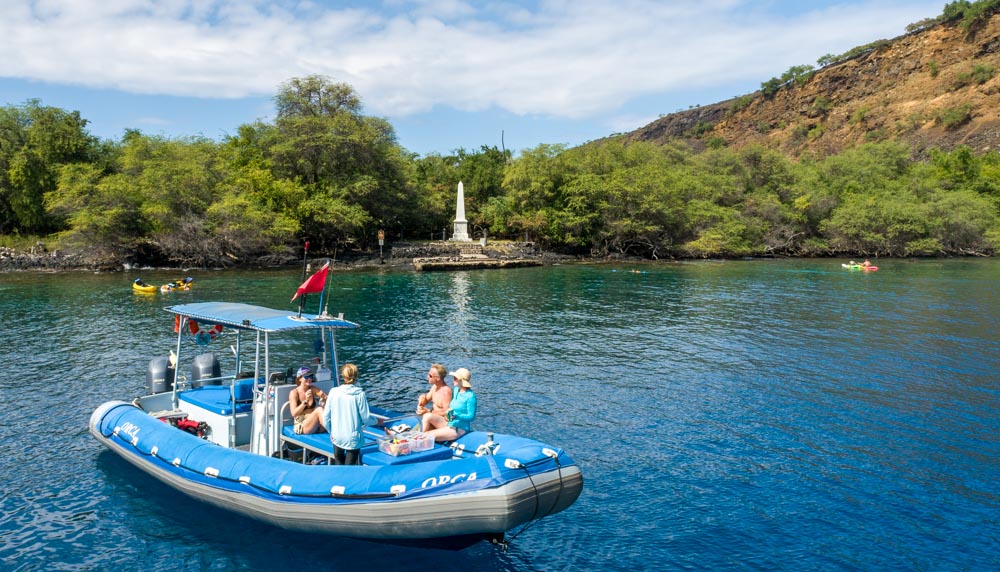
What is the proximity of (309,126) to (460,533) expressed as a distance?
2387 inches

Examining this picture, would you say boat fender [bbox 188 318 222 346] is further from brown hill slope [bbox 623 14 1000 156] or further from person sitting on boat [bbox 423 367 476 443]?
brown hill slope [bbox 623 14 1000 156]

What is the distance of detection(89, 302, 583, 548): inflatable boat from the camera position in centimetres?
852

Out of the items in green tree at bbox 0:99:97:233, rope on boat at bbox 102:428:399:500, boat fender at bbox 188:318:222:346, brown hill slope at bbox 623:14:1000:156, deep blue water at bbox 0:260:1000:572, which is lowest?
deep blue water at bbox 0:260:1000:572

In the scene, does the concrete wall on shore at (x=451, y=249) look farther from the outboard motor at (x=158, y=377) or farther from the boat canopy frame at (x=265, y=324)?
the boat canopy frame at (x=265, y=324)

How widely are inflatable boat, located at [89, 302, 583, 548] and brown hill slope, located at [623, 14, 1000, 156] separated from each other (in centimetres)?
11908

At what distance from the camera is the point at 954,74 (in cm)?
11875

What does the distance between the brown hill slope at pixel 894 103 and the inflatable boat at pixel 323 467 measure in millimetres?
119077

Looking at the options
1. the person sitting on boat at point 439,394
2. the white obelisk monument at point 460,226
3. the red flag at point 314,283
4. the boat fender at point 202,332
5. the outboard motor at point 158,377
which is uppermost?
the white obelisk monument at point 460,226

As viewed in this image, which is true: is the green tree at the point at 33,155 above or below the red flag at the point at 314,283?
above

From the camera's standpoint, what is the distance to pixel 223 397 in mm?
12820

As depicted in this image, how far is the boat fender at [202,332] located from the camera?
46.5 ft

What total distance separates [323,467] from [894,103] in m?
150

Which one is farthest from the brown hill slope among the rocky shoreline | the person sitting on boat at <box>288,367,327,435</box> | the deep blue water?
the person sitting on boat at <box>288,367,327,435</box>

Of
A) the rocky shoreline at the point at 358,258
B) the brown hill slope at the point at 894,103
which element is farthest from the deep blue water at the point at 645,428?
the brown hill slope at the point at 894,103
